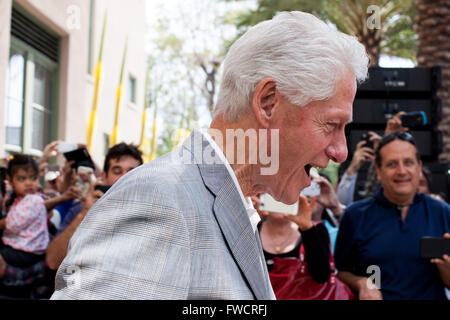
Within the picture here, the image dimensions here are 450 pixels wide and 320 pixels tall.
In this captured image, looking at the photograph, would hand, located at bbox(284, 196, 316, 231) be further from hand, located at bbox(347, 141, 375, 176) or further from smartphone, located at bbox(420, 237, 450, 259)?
hand, located at bbox(347, 141, 375, 176)

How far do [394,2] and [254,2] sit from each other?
355 cm

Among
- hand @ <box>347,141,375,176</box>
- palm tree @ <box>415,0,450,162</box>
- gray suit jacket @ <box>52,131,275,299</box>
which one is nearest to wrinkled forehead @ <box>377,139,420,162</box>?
hand @ <box>347,141,375,176</box>

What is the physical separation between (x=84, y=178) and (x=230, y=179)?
3.39m

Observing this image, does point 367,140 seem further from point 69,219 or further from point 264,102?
point 264,102

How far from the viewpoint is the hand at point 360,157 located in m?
5.15

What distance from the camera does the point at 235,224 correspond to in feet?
4.24

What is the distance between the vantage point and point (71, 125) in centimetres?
1031

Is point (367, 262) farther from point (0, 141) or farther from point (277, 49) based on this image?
point (0, 141)

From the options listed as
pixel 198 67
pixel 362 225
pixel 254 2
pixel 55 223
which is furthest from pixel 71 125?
pixel 198 67

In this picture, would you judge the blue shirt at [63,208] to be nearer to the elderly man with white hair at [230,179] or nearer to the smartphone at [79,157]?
the smartphone at [79,157]

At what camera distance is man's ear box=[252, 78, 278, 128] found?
1.39 metres

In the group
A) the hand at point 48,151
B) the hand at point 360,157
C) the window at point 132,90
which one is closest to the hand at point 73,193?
the hand at point 48,151

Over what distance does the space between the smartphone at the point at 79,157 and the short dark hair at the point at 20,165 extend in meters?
0.32

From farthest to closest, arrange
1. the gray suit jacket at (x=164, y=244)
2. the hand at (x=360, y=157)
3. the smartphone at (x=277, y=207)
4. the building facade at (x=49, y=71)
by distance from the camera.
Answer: the building facade at (x=49, y=71) < the hand at (x=360, y=157) < the smartphone at (x=277, y=207) < the gray suit jacket at (x=164, y=244)
